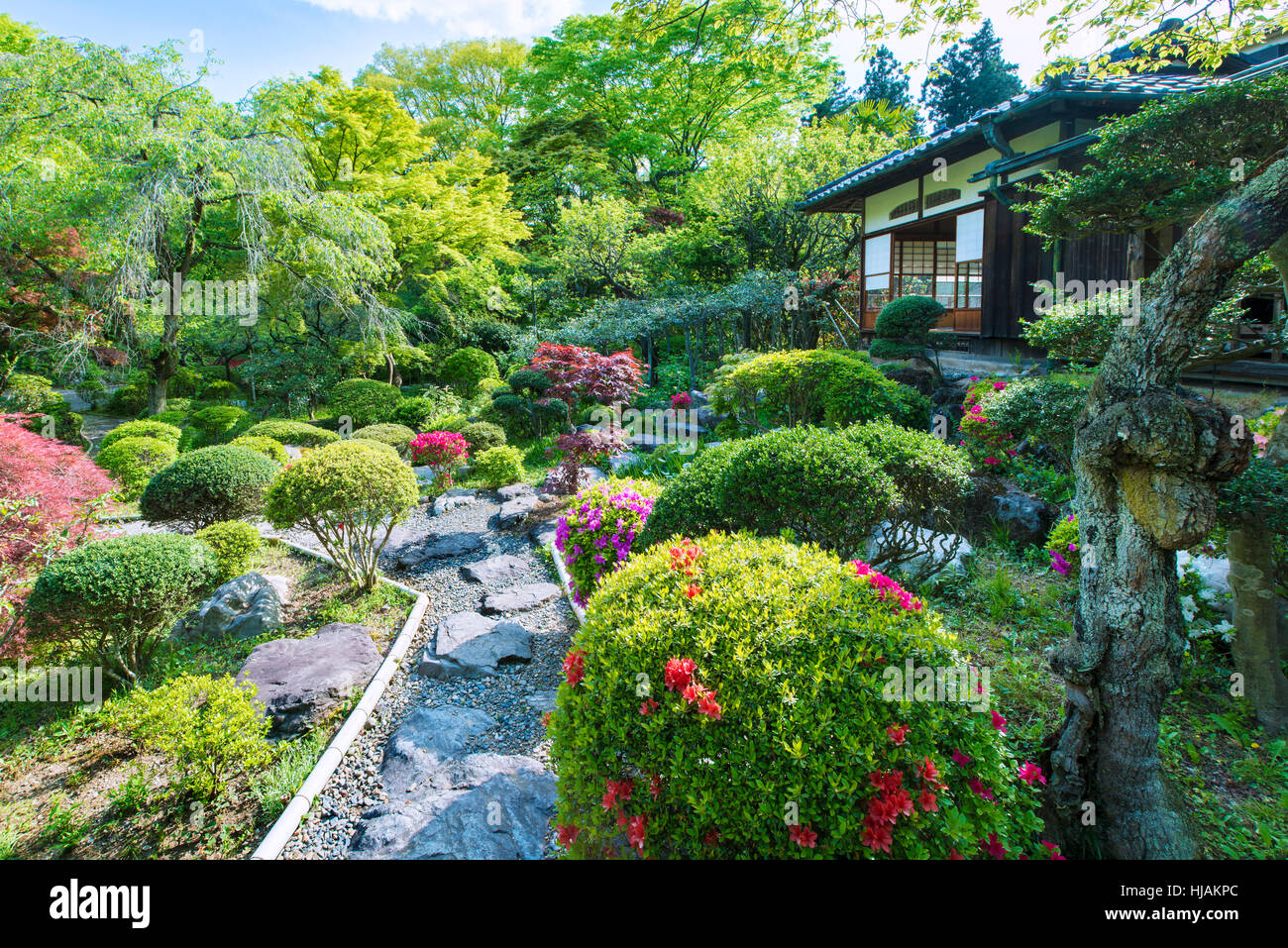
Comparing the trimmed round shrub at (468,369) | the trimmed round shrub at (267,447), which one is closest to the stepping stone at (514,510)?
the trimmed round shrub at (267,447)

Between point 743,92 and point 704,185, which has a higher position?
point 743,92

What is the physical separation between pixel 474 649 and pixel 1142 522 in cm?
410

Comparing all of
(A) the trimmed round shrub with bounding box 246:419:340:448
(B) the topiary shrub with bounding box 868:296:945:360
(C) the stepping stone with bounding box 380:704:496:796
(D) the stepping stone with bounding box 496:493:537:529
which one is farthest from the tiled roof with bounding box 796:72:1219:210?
(A) the trimmed round shrub with bounding box 246:419:340:448

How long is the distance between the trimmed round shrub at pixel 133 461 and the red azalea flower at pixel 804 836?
1029 cm

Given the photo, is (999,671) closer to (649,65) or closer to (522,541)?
(522,541)

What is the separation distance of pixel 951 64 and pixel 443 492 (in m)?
29.7

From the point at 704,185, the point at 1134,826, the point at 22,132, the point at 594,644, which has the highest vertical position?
the point at 704,185

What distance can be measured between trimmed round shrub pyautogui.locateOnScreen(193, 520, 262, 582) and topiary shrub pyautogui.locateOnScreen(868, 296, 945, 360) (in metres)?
8.98

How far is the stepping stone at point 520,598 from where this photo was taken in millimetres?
5645

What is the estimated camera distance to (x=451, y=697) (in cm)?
438

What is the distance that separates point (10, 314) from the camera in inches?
523

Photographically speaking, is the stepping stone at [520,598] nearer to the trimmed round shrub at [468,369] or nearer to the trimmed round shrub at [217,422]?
the trimmed round shrub at [217,422]
